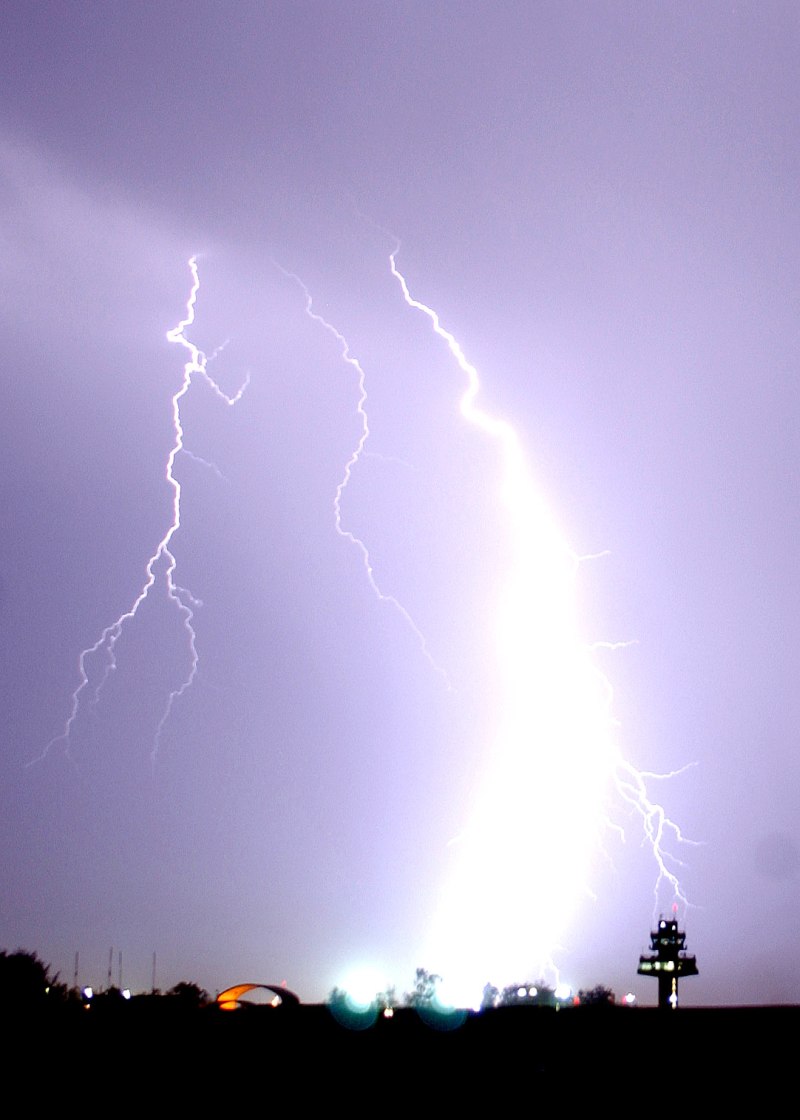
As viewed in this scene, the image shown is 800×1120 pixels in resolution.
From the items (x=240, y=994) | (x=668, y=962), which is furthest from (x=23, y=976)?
(x=668, y=962)

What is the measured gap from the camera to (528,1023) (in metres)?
11.7

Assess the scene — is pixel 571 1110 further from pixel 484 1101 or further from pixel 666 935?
pixel 666 935

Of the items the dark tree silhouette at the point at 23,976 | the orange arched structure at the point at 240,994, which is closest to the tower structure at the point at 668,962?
the dark tree silhouette at the point at 23,976

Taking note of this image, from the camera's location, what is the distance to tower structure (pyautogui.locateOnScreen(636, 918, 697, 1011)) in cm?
5700

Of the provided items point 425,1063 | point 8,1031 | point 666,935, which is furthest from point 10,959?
point 425,1063

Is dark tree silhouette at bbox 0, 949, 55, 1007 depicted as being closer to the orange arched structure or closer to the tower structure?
the orange arched structure

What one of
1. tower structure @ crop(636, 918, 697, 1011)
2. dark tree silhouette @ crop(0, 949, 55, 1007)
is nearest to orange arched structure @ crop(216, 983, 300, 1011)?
dark tree silhouette @ crop(0, 949, 55, 1007)

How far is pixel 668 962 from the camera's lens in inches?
2243

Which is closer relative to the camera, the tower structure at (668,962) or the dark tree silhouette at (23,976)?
the dark tree silhouette at (23,976)

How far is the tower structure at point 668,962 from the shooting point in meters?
57.0

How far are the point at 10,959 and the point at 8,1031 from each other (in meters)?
34.8

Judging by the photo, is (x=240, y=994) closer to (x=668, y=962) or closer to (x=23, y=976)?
(x=23, y=976)

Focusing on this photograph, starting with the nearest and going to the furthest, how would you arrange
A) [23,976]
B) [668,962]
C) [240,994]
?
[240,994] → [23,976] → [668,962]

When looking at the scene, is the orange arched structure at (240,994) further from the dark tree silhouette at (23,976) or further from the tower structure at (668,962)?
the tower structure at (668,962)
